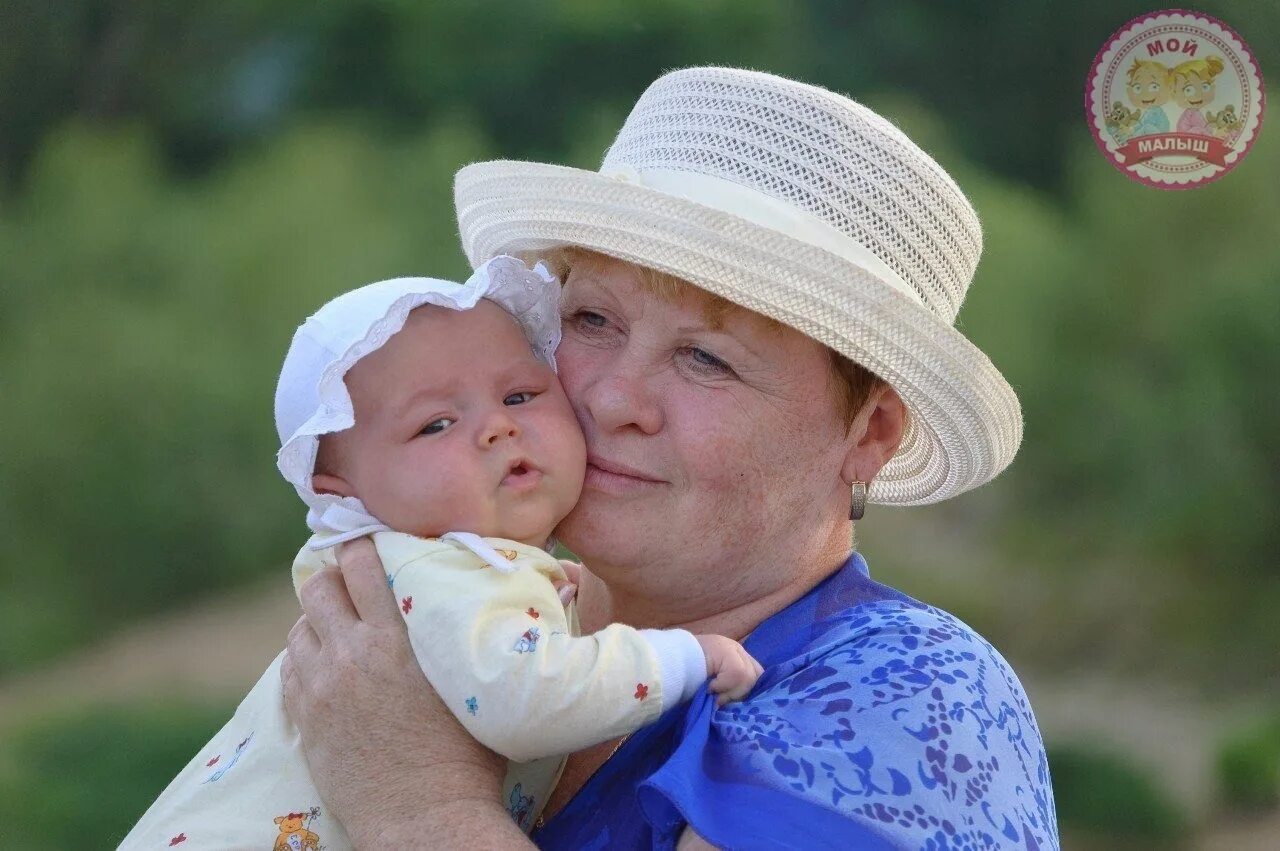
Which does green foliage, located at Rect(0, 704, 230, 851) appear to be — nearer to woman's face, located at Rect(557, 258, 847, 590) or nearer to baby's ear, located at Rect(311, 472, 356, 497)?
baby's ear, located at Rect(311, 472, 356, 497)

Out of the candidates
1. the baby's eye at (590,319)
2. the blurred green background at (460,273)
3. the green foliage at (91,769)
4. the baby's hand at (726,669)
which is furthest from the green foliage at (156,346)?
the baby's hand at (726,669)

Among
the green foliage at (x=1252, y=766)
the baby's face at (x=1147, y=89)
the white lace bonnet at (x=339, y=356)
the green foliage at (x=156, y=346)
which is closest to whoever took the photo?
the white lace bonnet at (x=339, y=356)

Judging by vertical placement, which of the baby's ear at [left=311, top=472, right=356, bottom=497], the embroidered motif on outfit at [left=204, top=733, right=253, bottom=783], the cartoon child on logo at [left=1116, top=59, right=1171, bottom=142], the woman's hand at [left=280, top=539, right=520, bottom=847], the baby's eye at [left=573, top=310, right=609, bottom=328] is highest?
the cartoon child on logo at [left=1116, top=59, right=1171, bottom=142]

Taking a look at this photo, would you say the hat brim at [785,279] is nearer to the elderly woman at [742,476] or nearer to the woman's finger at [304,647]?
the elderly woman at [742,476]

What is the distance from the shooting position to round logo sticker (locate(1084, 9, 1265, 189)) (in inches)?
172

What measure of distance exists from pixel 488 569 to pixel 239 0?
414 centimetres

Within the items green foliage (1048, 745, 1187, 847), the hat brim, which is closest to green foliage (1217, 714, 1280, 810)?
green foliage (1048, 745, 1187, 847)

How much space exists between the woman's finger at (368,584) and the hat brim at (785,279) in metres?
0.58

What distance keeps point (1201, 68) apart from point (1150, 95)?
0.30 m

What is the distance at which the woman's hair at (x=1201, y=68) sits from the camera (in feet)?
14.1

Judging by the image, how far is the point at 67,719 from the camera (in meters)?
5.41

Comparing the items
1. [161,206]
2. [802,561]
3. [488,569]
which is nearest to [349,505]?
[488,569]

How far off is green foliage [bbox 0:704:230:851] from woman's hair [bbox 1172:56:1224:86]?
4056mm

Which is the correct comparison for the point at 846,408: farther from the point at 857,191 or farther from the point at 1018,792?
the point at 1018,792
